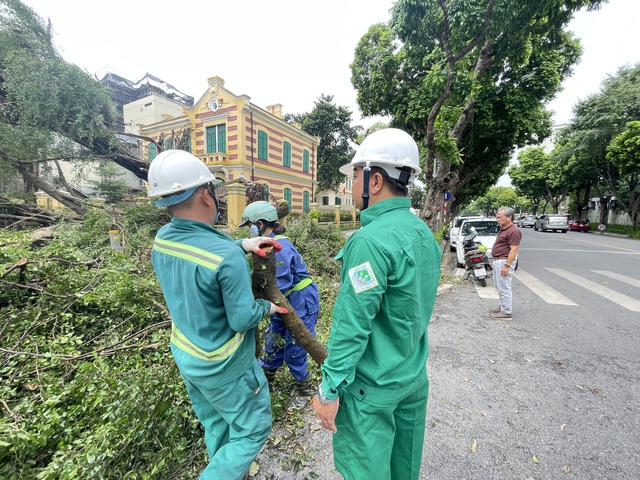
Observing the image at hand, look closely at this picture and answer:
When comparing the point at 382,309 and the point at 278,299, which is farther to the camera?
the point at 278,299

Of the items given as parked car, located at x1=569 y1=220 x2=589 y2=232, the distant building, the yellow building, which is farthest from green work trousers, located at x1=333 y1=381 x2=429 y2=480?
the distant building

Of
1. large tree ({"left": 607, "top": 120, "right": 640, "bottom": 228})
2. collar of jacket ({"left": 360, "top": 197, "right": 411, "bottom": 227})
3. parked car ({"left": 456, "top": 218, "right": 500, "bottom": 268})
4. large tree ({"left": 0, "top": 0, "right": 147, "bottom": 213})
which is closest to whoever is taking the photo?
collar of jacket ({"left": 360, "top": 197, "right": 411, "bottom": 227})

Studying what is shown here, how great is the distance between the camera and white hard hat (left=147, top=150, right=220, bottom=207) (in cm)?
147

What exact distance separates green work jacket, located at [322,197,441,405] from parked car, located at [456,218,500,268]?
8152mm

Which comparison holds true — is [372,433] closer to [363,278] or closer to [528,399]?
[363,278]

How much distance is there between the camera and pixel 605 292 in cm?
608

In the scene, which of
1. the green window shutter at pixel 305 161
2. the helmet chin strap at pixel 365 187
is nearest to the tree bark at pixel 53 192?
the helmet chin strap at pixel 365 187

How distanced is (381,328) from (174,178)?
4.31 ft

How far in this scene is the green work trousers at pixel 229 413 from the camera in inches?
58.2

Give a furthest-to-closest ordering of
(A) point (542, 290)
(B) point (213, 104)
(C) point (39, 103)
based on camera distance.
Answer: (B) point (213, 104) → (C) point (39, 103) → (A) point (542, 290)

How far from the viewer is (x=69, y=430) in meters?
1.82

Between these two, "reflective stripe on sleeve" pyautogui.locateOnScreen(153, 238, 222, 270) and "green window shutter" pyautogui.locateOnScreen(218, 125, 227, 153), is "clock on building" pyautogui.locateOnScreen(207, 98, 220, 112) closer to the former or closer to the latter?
"green window shutter" pyautogui.locateOnScreen(218, 125, 227, 153)

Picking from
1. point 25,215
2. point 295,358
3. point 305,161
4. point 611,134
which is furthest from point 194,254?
point 611,134

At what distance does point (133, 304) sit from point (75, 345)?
650 millimetres
